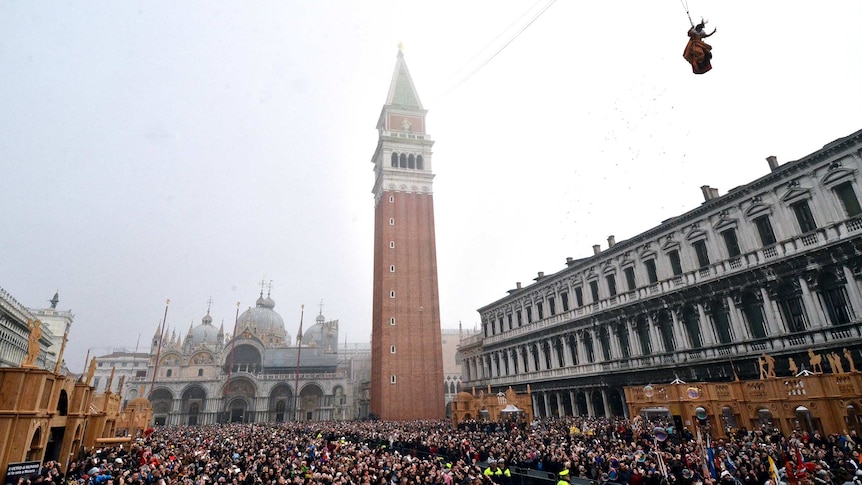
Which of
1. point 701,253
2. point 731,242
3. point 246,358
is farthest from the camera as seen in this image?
point 246,358

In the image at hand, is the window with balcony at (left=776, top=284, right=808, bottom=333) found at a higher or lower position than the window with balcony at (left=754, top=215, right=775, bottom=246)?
lower

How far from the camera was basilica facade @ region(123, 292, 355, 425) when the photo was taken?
57.0 meters

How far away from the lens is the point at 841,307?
762 inches

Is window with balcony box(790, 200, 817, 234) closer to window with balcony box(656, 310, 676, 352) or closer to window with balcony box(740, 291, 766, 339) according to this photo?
window with balcony box(740, 291, 766, 339)

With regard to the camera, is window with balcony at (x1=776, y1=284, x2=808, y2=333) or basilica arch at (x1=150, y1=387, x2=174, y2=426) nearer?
window with balcony at (x1=776, y1=284, x2=808, y2=333)

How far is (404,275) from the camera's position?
5097 cm

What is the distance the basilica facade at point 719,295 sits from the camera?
19562mm

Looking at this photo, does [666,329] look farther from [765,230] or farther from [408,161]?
[408,161]

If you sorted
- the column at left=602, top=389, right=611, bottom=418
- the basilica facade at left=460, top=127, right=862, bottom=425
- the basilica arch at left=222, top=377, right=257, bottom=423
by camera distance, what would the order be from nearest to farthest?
the basilica facade at left=460, top=127, right=862, bottom=425
the column at left=602, top=389, right=611, bottom=418
the basilica arch at left=222, top=377, right=257, bottom=423

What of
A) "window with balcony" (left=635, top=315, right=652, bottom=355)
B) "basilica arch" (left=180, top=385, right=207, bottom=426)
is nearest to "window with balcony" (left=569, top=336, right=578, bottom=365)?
"window with balcony" (left=635, top=315, right=652, bottom=355)

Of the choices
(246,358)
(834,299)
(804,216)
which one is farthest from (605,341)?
(246,358)

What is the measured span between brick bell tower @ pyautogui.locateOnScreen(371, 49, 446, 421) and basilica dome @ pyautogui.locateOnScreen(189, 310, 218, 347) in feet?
130

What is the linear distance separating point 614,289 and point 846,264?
13729mm

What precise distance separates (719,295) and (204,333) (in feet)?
255
